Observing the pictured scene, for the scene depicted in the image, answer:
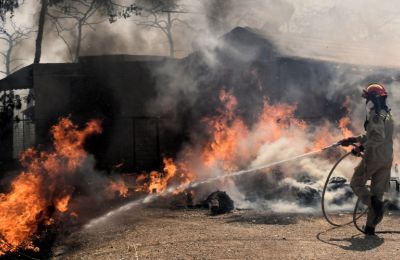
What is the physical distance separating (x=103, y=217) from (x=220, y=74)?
8073 mm

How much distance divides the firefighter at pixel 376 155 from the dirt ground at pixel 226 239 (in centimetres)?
53

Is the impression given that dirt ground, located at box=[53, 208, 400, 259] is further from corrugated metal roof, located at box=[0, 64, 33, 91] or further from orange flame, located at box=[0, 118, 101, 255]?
corrugated metal roof, located at box=[0, 64, 33, 91]

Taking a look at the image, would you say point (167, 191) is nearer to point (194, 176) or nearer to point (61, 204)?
point (194, 176)

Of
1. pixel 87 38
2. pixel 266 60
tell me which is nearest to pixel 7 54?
pixel 87 38

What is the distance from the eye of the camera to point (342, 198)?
9.02 m

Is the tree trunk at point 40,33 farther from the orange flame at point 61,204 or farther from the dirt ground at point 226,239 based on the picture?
the dirt ground at point 226,239

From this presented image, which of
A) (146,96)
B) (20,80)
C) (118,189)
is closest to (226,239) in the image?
(118,189)

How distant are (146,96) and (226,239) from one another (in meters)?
9.49

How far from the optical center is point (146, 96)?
49.4ft

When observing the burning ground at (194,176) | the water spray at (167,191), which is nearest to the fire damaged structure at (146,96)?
the burning ground at (194,176)

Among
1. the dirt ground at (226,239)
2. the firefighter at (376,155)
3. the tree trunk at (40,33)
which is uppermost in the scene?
the tree trunk at (40,33)

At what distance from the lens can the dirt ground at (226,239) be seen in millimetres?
5707

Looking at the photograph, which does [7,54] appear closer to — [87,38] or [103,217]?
[87,38]

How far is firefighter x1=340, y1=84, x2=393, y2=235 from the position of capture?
668 cm
